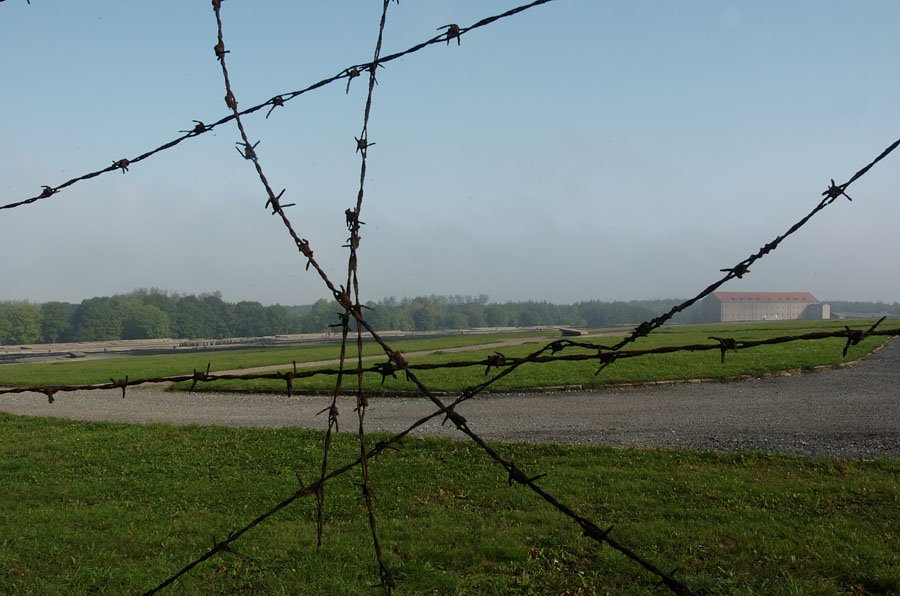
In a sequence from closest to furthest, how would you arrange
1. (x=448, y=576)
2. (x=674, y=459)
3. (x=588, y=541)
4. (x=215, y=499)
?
1. (x=448, y=576)
2. (x=588, y=541)
3. (x=215, y=499)
4. (x=674, y=459)

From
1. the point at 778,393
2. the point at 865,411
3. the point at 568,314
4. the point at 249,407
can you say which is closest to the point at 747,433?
the point at 865,411

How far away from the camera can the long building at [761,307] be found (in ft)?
452

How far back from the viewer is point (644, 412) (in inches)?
583

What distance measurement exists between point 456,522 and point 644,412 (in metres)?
9.06

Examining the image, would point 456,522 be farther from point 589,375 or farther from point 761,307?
point 761,307

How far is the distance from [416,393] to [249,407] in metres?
4.59

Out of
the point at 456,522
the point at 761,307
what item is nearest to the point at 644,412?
the point at 456,522

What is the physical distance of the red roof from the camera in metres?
142

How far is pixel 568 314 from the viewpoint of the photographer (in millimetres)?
143375

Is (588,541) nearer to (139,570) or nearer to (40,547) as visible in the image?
(139,570)

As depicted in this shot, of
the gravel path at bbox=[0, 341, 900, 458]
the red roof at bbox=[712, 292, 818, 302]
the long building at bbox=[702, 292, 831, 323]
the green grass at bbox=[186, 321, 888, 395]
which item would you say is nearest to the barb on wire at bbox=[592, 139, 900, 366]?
the gravel path at bbox=[0, 341, 900, 458]

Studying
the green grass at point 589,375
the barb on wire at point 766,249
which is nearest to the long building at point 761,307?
the green grass at point 589,375

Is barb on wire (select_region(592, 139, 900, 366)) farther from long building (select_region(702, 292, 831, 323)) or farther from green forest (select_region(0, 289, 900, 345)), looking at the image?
long building (select_region(702, 292, 831, 323))

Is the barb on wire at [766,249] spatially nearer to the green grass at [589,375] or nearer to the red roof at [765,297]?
the green grass at [589,375]
